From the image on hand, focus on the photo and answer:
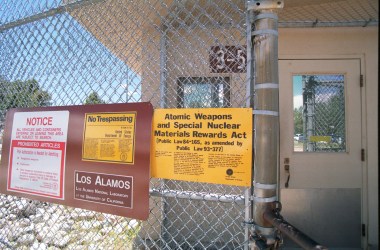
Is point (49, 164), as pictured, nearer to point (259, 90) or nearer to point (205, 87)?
point (259, 90)

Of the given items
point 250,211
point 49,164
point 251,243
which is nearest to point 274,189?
point 250,211

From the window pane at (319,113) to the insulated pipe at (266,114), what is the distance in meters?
2.71

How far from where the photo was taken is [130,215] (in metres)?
1.45

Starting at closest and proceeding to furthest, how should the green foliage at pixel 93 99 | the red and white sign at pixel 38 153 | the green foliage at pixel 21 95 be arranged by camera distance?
the red and white sign at pixel 38 153 → the green foliage at pixel 93 99 → the green foliage at pixel 21 95

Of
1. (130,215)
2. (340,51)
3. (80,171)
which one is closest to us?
(130,215)

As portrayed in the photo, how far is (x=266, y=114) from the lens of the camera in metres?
1.20

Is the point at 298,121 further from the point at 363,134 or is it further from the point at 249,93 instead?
the point at 249,93

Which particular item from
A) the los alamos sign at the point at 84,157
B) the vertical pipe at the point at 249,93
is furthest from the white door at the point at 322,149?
the los alamos sign at the point at 84,157

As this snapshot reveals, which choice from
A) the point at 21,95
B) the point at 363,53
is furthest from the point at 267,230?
the point at 363,53

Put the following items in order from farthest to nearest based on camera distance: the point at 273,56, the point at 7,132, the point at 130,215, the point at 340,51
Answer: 1. the point at 340,51
2. the point at 7,132
3. the point at 130,215
4. the point at 273,56

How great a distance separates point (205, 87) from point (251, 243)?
1993 mm

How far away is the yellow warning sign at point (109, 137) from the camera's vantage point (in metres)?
1.46

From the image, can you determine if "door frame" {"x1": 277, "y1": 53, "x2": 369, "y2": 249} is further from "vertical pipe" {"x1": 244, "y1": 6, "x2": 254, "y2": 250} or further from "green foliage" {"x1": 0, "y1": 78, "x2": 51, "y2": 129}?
"green foliage" {"x1": 0, "y1": 78, "x2": 51, "y2": 129}

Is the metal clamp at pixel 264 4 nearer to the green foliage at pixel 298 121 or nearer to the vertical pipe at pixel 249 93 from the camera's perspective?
the vertical pipe at pixel 249 93
